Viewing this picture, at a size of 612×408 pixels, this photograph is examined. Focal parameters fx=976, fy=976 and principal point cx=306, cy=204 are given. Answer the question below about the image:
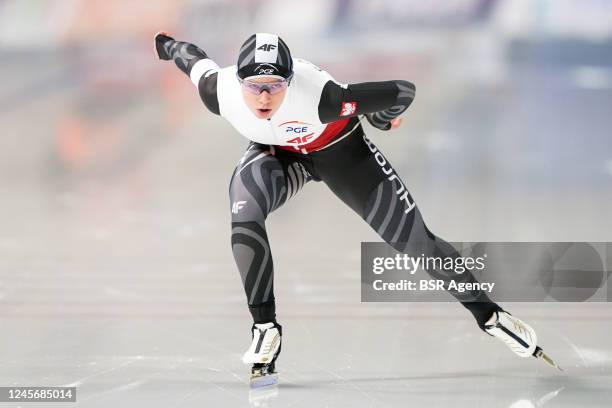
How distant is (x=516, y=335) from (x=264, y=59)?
66.9 inches

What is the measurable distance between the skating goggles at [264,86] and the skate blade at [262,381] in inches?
47.3

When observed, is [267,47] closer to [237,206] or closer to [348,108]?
[348,108]

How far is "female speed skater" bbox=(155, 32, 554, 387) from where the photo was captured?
413cm

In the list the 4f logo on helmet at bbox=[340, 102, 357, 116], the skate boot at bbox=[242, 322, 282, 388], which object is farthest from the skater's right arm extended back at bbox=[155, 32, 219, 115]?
the skate boot at bbox=[242, 322, 282, 388]

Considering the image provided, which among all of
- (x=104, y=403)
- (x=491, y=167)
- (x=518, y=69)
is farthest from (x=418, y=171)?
(x=104, y=403)

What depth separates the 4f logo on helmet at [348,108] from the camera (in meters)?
4.23

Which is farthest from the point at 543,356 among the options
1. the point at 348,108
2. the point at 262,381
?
Answer: the point at 348,108

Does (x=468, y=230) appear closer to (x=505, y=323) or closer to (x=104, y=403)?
(x=505, y=323)

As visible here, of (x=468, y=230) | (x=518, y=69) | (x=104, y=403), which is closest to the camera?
(x=104, y=403)

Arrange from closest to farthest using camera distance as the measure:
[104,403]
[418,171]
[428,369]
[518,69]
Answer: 1. [104,403]
2. [428,369]
3. [418,171]
4. [518,69]

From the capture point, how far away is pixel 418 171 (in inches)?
308

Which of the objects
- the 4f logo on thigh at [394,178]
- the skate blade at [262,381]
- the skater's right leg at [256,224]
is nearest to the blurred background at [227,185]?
the skate blade at [262,381]

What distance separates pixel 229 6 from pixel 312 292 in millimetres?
→ 4893

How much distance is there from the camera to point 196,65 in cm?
455
